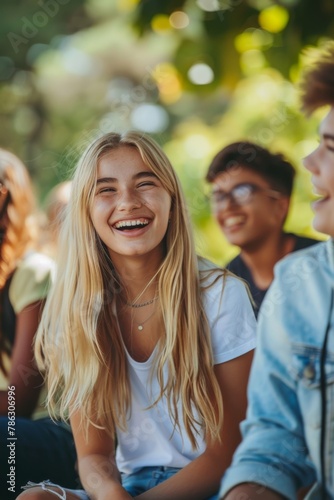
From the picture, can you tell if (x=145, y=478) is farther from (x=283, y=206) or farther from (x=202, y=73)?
(x=202, y=73)

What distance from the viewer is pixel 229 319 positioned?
1.75 meters

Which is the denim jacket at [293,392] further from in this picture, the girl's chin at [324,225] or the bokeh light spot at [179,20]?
the bokeh light spot at [179,20]

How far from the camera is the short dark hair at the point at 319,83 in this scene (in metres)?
1.57

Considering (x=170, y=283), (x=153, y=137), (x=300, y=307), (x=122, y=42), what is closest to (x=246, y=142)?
(x=153, y=137)

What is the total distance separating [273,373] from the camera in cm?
146

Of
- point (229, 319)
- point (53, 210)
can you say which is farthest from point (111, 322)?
point (53, 210)

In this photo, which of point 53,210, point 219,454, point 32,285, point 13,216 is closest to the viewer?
point 219,454

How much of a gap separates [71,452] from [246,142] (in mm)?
920

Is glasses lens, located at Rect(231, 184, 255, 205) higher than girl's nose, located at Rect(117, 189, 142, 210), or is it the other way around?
glasses lens, located at Rect(231, 184, 255, 205)

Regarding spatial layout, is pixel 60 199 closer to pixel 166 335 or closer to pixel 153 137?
pixel 153 137

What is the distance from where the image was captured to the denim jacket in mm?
1423

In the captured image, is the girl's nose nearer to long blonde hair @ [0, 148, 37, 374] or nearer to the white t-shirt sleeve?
the white t-shirt sleeve

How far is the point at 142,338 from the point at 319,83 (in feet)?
2.24

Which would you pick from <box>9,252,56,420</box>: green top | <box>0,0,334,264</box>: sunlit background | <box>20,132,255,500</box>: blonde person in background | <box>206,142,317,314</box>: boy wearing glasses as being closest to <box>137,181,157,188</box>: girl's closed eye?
<box>20,132,255,500</box>: blonde person in background
